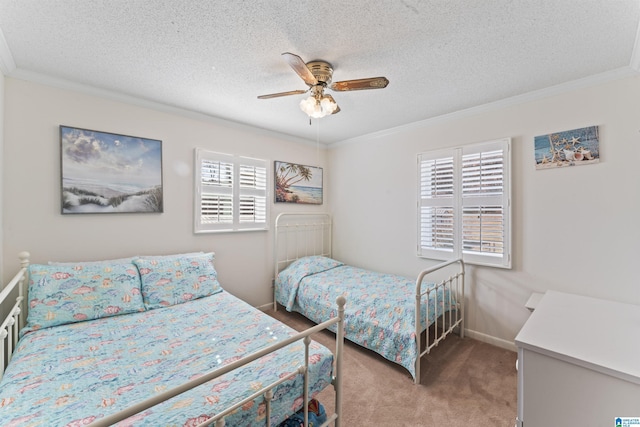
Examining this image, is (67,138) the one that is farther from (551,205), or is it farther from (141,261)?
(551,205)

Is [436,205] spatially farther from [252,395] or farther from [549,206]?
[252,395]

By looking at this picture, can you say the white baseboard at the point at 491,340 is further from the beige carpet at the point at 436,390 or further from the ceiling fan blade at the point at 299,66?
the ceiling fan blade at the point at 299,66

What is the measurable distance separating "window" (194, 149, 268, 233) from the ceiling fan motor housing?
1.64 m

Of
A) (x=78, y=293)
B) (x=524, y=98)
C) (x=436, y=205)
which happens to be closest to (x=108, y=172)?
(x=78, y=293)

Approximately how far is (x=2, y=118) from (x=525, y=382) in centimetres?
370

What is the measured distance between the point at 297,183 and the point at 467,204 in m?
2.15

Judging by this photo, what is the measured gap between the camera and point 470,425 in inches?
66.1

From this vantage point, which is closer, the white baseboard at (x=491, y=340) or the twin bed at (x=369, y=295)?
the twin bed at (x=369, y=295)

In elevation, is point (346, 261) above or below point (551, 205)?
below

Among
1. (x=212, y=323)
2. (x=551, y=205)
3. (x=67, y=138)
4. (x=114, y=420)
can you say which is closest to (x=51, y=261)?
(x=67, y=138)

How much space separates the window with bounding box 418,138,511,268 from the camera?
252cm

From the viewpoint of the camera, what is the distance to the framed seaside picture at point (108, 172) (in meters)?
2.19

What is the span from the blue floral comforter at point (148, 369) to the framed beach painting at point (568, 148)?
244 centimetres

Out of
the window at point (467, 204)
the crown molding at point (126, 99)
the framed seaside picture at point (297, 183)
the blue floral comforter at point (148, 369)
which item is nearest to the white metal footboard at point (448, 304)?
the window at point (467, 204)
